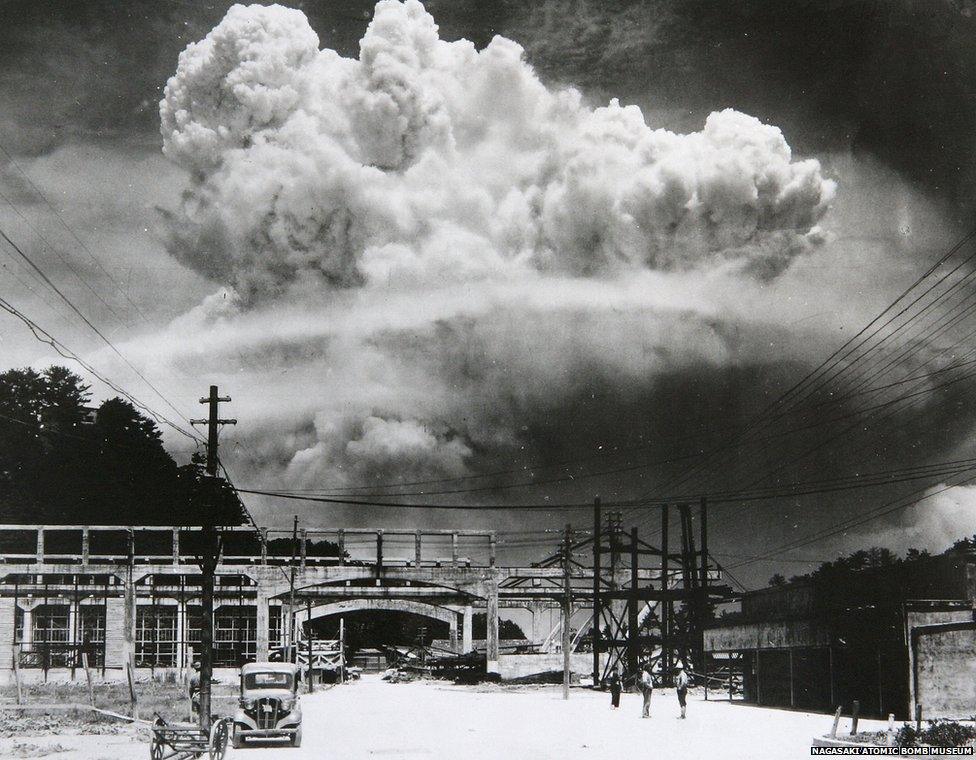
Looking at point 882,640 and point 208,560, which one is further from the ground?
point 208,560

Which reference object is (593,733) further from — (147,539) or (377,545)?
(147,539)

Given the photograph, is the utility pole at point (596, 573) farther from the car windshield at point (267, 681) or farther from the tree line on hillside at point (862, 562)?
the car windshield at point (267, 681)

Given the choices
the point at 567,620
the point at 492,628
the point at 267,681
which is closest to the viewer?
the point at 267,681

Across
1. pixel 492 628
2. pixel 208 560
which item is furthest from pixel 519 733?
pixel 492 628

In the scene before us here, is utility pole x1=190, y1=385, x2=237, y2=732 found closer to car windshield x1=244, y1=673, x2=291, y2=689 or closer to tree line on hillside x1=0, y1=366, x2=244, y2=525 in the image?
car windshield x1=244, y1=673, x2=291, y2=689

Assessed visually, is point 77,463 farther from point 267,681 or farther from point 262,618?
point 267,681

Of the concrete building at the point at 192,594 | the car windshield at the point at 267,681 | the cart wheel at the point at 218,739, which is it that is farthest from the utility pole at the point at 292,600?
the cart wheel at the point at 218,739
